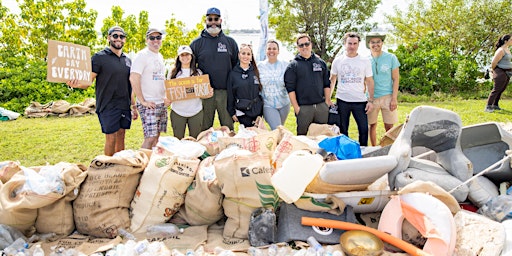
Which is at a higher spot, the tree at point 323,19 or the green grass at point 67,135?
the tree at point 323,19

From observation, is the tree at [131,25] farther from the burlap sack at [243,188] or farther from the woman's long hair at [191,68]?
the burlap sack at [243,188]

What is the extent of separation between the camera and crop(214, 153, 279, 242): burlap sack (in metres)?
2.69

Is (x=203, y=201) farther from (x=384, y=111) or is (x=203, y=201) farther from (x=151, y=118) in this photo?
(x=384, y=111)

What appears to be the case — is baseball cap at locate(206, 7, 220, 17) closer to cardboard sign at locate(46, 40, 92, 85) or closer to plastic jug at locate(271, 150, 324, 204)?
cardboard sign at locate(46, 40, 92, 85)

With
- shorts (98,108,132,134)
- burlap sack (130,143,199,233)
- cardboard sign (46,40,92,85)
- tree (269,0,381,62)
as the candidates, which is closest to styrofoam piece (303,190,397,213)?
burlap sack (130,143,199,233)

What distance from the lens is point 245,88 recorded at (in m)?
4.15

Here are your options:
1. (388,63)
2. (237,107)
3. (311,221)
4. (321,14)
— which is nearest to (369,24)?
(321,14)

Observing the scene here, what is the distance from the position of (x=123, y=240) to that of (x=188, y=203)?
0.54 meters

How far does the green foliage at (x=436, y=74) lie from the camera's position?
10844mm

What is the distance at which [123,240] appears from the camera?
2.72 metres

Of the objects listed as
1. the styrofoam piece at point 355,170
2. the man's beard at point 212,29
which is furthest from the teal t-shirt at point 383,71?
the styrofoam piece at point 355,170

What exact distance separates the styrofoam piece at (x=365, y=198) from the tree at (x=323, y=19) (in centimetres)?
1197

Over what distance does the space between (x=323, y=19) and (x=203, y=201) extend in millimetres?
12726

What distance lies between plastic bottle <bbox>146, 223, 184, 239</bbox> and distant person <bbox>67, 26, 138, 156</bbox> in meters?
1.79
